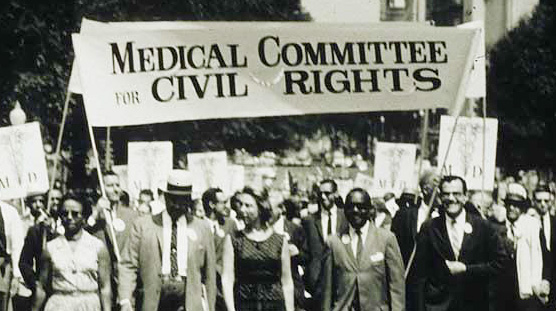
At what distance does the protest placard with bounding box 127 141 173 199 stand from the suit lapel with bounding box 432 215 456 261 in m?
6.48

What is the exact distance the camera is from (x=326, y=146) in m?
45.9

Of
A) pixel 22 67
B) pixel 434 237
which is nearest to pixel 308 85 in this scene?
pixel 434 237

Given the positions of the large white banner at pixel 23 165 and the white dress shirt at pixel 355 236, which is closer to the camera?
the white dress shirt at pixel 355 236

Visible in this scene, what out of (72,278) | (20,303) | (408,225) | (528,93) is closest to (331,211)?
(408,225)

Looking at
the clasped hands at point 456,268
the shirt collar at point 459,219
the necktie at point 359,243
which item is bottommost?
the clasped hands at point 456,268

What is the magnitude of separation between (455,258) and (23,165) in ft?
16.5

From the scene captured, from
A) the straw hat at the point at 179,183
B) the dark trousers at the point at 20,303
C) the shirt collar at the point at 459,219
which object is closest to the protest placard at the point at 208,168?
the dark trousers at the point at 20,303

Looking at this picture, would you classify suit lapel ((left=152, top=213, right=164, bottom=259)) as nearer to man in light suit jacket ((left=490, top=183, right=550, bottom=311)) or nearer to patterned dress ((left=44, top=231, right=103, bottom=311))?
patterned dress ((left=44, top=231, right=103, bottom=311))

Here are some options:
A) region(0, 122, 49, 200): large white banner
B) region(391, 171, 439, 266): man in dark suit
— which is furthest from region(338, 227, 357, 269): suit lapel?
region(0, 122, 49, 200): large white banner

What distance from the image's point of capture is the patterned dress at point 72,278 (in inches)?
456

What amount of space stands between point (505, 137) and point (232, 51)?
21.0 metres

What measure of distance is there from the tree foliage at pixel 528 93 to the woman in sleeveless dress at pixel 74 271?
2154 cm

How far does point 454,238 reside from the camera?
12.4 meters

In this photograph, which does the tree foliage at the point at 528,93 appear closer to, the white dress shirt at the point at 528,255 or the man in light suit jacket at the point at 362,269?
the white dress shirt at the point at 528,255
